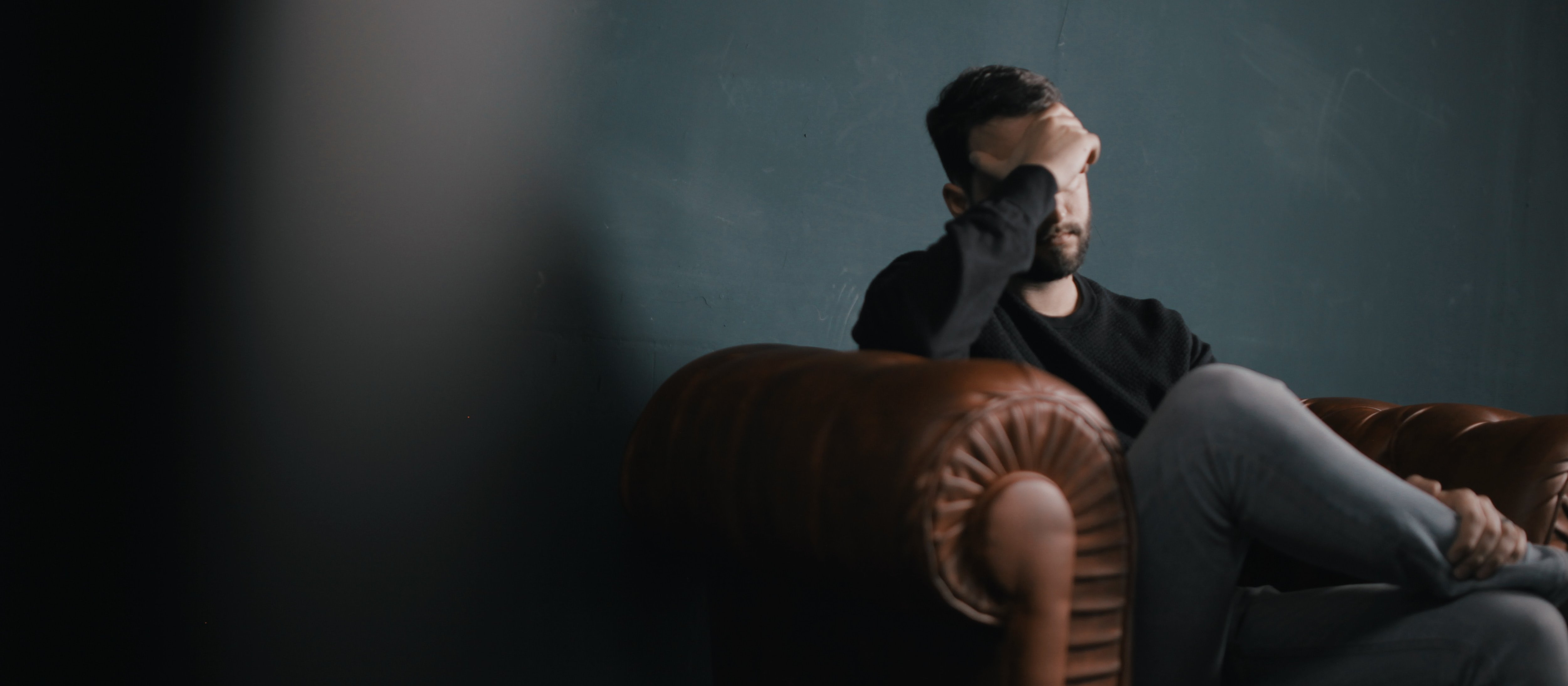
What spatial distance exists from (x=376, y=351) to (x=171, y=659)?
37 centimetres

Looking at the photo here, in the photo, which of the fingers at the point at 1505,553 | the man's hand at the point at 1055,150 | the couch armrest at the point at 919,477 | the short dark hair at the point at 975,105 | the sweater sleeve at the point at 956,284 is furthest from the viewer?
the short dark hair at the point at 975,105

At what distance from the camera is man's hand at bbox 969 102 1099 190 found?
1080mm

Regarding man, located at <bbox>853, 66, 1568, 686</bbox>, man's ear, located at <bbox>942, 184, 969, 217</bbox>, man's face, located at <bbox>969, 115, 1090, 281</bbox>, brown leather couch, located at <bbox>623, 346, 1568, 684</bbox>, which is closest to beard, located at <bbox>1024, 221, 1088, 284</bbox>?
man's face, located at <bbox>969, 115, 1090, 281</bbox>

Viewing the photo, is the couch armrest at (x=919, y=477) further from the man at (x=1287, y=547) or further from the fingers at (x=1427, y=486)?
the fingers at (x=1427, y=486)

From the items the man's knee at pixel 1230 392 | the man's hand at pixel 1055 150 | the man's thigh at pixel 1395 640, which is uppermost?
the man's hand at pixel 1055 150

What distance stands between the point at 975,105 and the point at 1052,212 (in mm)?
179

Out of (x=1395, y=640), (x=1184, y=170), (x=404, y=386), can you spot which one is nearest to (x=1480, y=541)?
(x=1395, y=640)

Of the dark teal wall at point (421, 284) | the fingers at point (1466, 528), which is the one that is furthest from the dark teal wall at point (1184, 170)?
the fingers at point (1466, 528)

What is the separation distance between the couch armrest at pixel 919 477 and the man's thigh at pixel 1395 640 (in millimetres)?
261

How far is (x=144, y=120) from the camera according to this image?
97 cm

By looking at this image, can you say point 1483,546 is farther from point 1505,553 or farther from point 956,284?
point 956,284

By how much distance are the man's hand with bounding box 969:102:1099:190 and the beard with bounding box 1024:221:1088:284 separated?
5 centimetres

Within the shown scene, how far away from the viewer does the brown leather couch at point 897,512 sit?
648mm

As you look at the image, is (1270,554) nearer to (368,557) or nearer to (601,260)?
(601,260)
